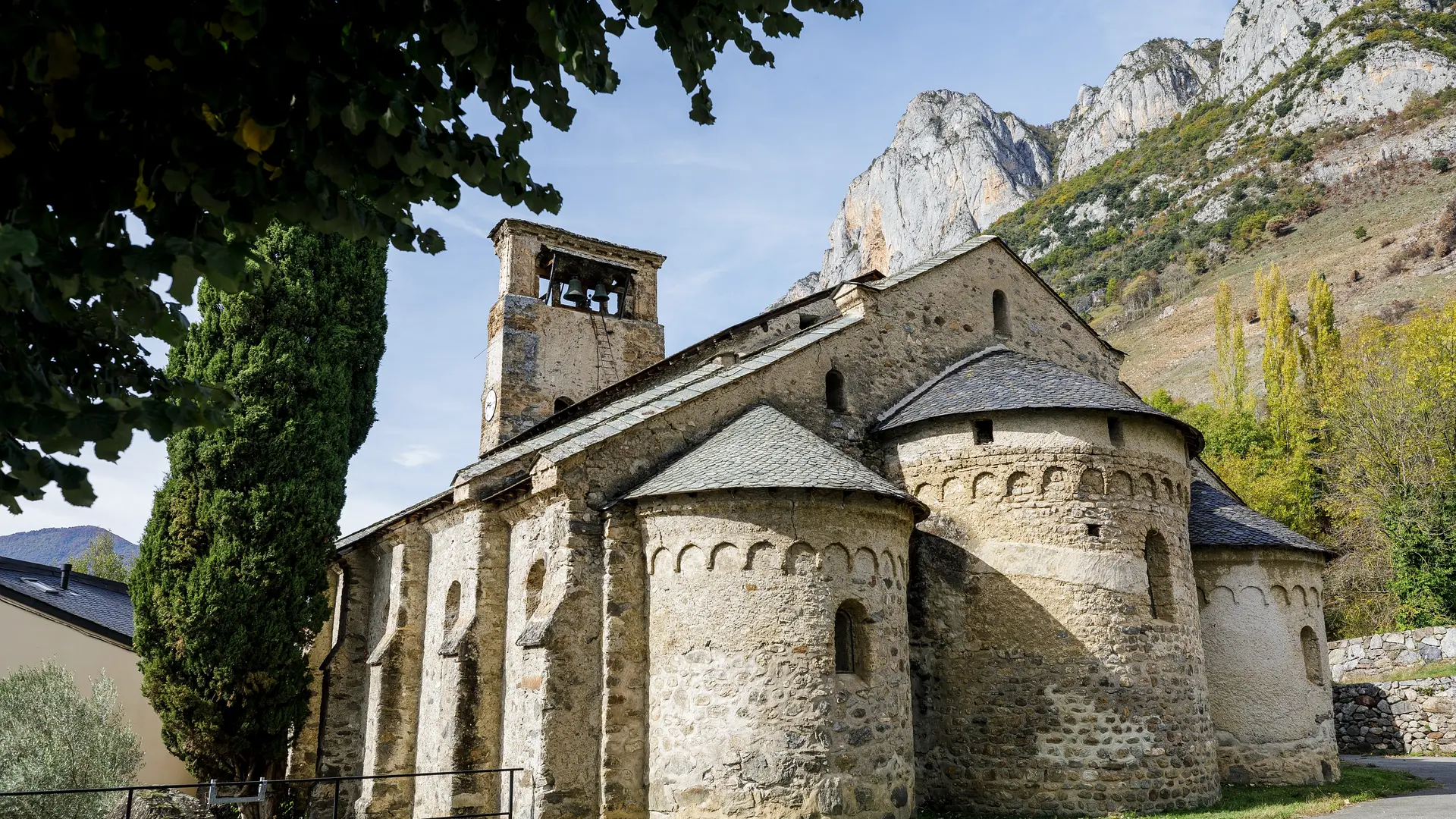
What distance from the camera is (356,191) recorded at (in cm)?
449

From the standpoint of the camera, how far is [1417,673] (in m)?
22.3

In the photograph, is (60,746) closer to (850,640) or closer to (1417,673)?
(850,640)

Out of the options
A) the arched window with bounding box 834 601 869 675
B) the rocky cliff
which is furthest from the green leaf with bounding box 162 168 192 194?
the rocky cliff

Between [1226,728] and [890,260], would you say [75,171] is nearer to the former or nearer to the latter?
[1226,728]

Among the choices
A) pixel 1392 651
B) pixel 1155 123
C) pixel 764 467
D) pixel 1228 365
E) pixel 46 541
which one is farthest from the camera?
pixel 46 541

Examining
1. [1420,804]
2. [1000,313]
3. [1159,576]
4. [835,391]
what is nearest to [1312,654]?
[1420,804]

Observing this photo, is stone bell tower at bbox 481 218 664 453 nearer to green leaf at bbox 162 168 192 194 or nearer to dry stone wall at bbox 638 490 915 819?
dry stone wall at bbox 638 490 915 819

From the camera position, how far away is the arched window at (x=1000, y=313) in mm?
17469

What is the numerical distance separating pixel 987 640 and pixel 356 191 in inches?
431

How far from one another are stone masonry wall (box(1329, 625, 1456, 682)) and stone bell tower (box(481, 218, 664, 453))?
61.7 ft

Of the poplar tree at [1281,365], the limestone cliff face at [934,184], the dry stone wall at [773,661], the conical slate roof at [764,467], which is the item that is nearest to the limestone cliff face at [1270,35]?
the limestone cliff face at [934,184]

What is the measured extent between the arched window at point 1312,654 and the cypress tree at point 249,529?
15.9m

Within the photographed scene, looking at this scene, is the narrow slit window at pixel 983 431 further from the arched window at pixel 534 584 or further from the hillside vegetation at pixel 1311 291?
the hillside vegetation at pixel 1311 291

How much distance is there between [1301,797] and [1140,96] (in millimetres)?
100886
